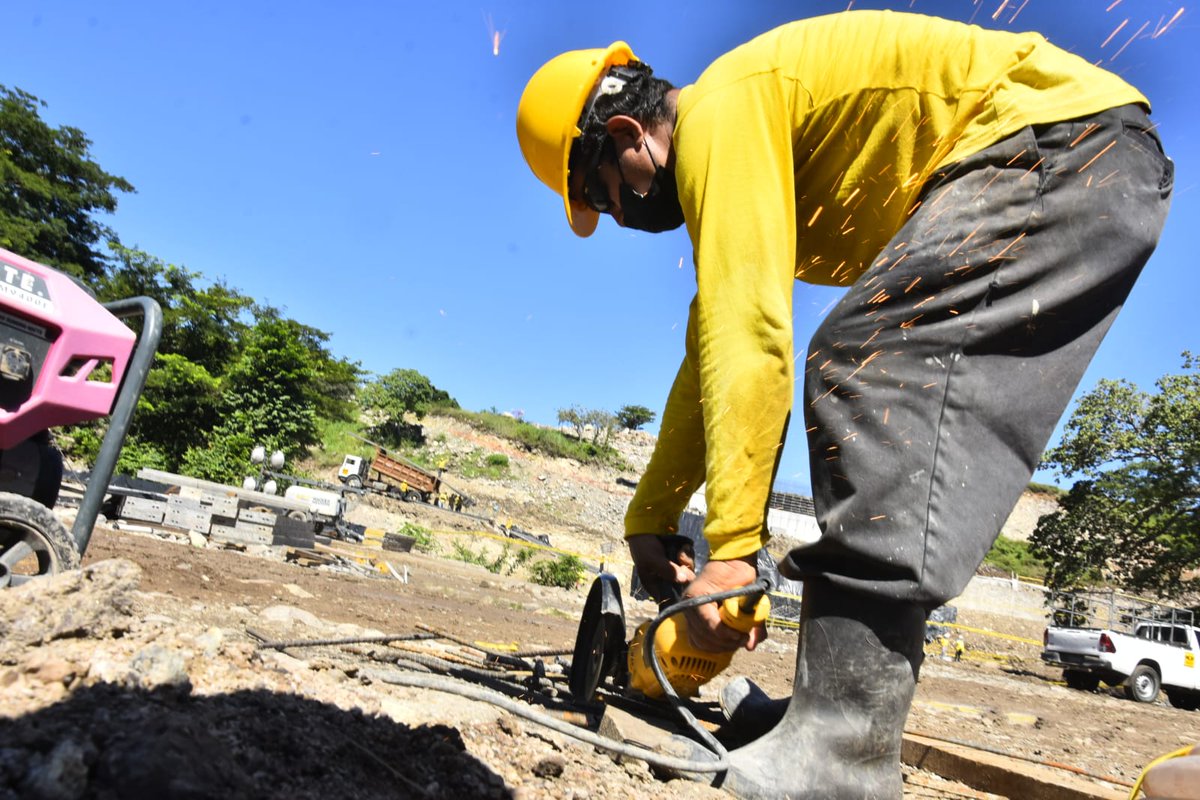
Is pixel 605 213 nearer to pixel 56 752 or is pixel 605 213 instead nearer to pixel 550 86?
pixel 550 86

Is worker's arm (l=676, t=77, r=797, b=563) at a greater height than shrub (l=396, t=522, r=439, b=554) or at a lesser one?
greater

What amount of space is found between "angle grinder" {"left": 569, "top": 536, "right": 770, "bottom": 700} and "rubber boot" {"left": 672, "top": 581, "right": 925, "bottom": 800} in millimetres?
166

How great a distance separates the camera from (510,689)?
2.28 m

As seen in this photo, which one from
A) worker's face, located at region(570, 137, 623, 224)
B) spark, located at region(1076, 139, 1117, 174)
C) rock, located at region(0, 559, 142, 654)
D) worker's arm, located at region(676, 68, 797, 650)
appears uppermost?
worker's face, located at region(570, 137, 623, 224)

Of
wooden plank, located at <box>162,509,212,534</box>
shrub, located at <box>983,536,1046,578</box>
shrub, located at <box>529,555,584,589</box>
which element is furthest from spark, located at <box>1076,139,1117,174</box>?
shrub, located at <box>983,536,1046,578</box>

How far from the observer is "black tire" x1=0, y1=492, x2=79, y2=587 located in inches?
73.2

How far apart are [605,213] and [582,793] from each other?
5.28ft

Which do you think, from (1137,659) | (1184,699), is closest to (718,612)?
(1137,659)

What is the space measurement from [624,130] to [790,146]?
0.53 m

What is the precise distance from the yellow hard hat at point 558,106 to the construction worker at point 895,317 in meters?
0.47

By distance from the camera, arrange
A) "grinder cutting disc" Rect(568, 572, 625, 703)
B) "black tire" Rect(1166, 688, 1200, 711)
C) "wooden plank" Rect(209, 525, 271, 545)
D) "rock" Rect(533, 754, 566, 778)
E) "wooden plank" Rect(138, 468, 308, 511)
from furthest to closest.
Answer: "black tire" Rect(1166, 688, 1200, 711)
"wooden plank" Rect(138, 468, 308, 511)
"wooden plank" Rect(209, 525, 271, 545)
"grinder cutting disc" Rect(568, 572, 625, 703)
"rock" Rect(533, 754, 566, 778)

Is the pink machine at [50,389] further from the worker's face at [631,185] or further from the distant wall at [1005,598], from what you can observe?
the distant wall at [1005,598]

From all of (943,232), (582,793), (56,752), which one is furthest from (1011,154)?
(56,752)

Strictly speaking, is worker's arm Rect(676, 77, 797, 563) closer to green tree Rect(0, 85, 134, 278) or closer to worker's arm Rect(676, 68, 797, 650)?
worker's arm Rect(676, 68, 797, 650)
